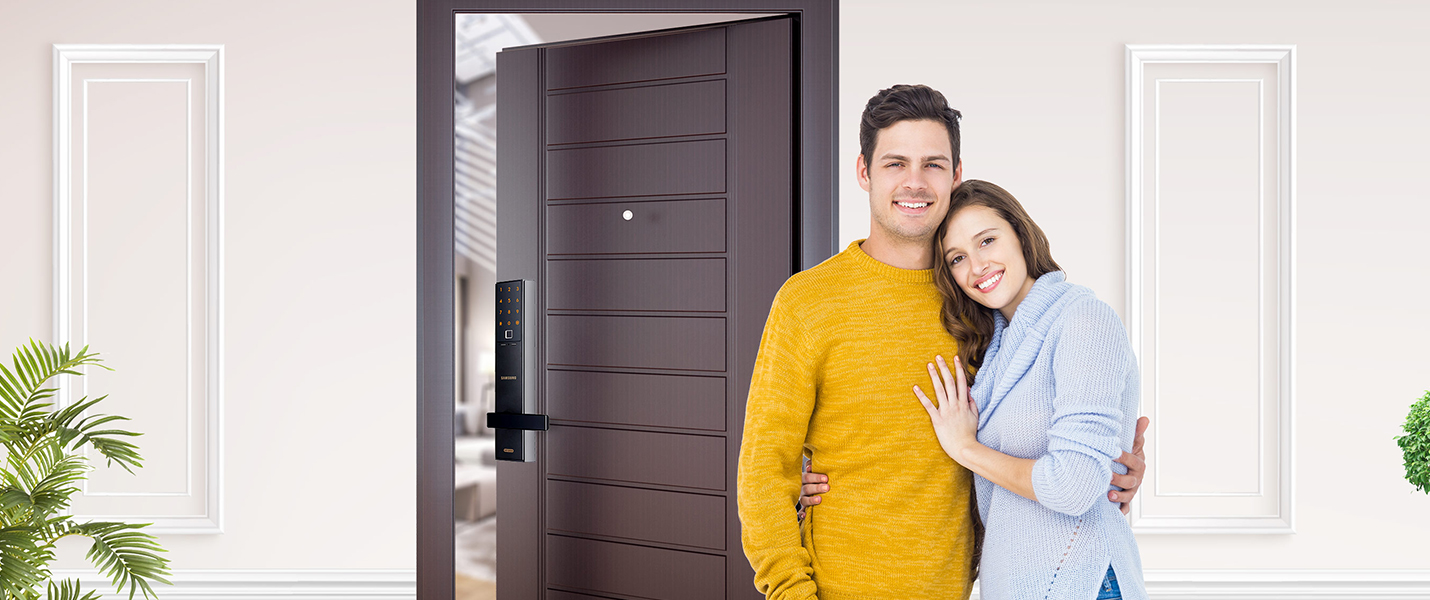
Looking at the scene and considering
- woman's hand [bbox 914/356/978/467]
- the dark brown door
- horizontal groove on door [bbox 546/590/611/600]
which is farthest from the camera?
horizontal groove on door [bbox 546/590/611/600]

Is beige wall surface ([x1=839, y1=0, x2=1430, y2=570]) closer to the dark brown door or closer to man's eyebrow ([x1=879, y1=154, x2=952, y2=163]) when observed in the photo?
the dark brown door

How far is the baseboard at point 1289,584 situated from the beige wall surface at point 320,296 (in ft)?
5.34

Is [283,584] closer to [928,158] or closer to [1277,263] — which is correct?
[928,158]

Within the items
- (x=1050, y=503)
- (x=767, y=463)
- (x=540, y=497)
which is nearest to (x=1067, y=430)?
(x=1050, y=503)

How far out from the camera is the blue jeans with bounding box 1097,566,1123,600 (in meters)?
1.15

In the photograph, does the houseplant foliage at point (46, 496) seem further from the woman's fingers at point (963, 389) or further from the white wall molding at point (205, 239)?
the woman's fingers at point (963, 389)

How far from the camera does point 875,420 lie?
4.09 feet

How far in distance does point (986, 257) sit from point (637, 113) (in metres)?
1.12

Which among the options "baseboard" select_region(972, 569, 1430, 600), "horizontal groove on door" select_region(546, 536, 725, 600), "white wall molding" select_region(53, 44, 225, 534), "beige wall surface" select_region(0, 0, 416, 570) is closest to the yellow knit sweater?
"horizontal groove on door" select_region(546, 536, 725, 600)

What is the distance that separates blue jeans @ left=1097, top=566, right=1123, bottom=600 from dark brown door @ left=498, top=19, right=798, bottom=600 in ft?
3.13

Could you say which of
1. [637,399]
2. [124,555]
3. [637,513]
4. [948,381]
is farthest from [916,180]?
[124,555]

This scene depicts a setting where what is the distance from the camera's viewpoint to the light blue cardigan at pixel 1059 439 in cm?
109

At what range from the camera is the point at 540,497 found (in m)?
2.10

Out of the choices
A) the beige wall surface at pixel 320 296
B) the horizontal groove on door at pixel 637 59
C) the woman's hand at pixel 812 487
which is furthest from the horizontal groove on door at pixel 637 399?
the horizontal groove on door at pixel 637 59
